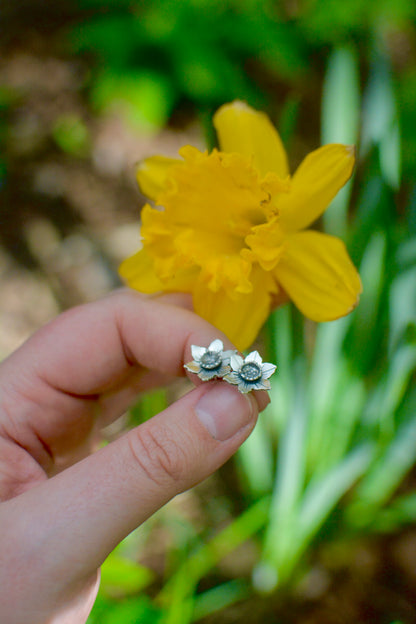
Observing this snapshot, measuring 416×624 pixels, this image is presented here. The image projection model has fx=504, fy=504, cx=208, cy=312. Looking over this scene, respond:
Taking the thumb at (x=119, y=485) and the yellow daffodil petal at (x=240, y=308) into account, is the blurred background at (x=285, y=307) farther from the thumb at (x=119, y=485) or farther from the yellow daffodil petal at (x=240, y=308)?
the thumb at (x=119, y=485)

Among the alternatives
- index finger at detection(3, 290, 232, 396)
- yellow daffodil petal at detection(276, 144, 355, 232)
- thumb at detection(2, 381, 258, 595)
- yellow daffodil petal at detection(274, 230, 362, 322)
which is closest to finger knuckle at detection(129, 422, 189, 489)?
thumb at detection(2, 381, 258, 595)

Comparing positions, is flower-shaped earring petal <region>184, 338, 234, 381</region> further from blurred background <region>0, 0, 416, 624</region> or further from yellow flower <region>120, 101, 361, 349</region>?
blurred background <region>0, 0, 416, 624</region>

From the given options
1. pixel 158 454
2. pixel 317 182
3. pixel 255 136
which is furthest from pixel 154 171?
pixel 158 454

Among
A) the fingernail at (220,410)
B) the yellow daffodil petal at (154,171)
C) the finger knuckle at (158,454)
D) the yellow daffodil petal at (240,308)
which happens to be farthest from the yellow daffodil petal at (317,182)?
the finger knuckle at (158,454)

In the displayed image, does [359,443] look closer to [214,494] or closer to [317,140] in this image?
[214,494]

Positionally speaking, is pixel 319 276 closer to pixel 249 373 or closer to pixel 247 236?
pixel 247 236

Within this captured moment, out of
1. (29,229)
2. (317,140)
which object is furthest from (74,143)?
(317,140)
